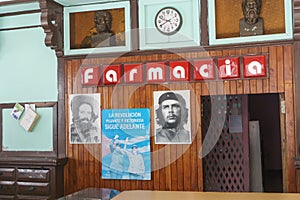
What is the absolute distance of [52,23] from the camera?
4801mm

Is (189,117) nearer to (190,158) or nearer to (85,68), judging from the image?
(190,158)

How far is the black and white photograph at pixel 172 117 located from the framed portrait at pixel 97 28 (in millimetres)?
750

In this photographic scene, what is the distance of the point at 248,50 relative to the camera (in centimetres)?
432

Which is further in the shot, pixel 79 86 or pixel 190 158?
pixel 79 86

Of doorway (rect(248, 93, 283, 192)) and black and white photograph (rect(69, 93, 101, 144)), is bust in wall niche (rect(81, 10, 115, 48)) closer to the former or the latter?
black and white photograph (rect(69, 93, 101, 144))

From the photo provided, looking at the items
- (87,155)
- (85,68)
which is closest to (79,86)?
(85,68)

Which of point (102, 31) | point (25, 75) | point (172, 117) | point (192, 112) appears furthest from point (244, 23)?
point (25, 75)

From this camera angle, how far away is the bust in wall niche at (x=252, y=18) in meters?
4.28

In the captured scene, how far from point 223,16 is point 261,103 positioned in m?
4.87

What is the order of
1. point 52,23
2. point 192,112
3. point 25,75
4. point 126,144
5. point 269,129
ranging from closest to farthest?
1. point 192,112
2. point 126,144
3. point 52,23
4. point 25,75
5. point 269,129

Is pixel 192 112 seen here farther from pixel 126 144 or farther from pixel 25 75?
pixel 25 75

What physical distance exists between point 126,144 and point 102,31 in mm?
1372

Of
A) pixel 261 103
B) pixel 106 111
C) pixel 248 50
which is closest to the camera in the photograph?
pixel 248 50

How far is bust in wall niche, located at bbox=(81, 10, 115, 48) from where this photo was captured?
15.7ft
